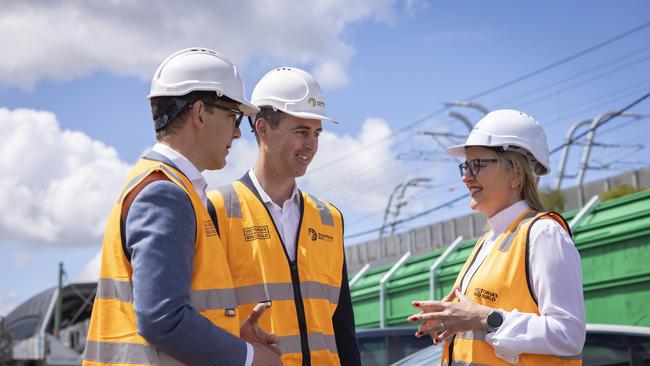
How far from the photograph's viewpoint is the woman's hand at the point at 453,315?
3532mm

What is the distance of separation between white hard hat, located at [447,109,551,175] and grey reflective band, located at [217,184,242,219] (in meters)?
1.10

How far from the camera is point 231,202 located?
3914 millimetres

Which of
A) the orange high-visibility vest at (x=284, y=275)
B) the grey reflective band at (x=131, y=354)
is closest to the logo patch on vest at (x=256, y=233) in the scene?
the orange high-visibility vest at (x=284, y=275)

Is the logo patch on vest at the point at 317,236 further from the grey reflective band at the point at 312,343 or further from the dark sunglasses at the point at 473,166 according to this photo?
the dark sunglasses at the point at 473,166

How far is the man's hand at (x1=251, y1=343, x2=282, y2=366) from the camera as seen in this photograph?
2.87m

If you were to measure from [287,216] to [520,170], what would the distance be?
109 centimetres

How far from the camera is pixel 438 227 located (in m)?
31.1

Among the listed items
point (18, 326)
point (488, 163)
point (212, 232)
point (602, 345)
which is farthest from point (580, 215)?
point (18, 326)

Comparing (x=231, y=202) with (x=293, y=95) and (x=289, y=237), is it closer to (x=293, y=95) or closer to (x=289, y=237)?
(x=289, y=237)

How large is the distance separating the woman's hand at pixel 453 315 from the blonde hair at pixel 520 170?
0.61 m

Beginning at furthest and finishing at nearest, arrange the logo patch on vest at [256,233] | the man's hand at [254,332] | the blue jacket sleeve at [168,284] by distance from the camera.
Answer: the logo patch on vest at [256,233] < the man's hand at [254,332] < the blue jacket sleeve at [168,284]

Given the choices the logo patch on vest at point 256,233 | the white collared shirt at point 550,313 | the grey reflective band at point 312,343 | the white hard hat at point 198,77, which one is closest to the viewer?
the white hard hat at point 198,77

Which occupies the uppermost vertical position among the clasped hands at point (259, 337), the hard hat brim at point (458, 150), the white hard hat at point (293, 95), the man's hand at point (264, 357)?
the white hard hat at point (293, 95)

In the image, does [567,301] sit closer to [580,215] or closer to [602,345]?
[602,345]
